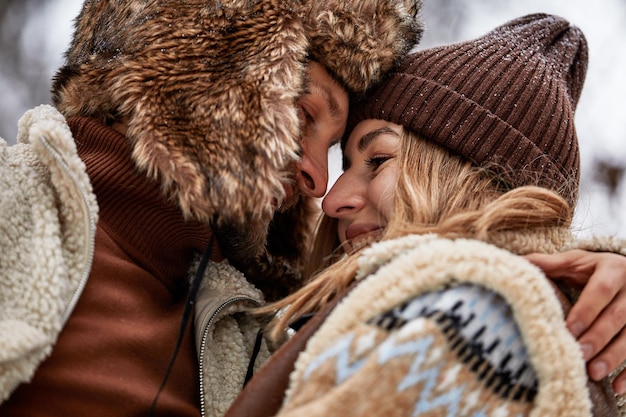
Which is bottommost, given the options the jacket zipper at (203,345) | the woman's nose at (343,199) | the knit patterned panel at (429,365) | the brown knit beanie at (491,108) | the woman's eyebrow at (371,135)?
the jacket zipper at (203,345)

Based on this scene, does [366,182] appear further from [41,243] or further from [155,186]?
[41,243]

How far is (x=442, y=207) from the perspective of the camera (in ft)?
3.74

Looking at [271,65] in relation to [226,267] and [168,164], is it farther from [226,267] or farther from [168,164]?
[226,267]

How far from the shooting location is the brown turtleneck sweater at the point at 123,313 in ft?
3.00

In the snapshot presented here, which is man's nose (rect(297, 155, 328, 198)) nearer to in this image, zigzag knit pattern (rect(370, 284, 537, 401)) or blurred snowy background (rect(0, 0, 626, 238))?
zigzag knit pattern (rect(370, 284, 537, 401))

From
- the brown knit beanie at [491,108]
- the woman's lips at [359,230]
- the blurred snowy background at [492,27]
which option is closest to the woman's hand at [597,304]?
the brown knit beanie at [491,108]

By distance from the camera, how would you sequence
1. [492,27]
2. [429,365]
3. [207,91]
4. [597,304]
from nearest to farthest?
[429,365]
[597,304]
[207,91]
[492,27]

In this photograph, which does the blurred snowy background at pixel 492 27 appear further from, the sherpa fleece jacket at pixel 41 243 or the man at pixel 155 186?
the sherpa fleece jacket at pixel 41 243

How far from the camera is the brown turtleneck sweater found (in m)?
0.91

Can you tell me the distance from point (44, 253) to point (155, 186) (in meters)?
0.25

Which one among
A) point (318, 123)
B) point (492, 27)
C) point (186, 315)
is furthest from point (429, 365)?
point (492, 27)

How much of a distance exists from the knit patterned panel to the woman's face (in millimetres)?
514

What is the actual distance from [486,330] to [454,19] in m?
2.90

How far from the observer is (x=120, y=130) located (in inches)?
A: 44.4
